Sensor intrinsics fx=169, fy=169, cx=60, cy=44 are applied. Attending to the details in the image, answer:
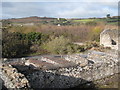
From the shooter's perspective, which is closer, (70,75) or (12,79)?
(12,79)

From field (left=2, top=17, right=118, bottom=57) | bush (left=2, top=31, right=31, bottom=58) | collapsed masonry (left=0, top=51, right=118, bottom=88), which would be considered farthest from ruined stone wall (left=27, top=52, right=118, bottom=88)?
bush (left=2, top=31, right=31, bottom=58)

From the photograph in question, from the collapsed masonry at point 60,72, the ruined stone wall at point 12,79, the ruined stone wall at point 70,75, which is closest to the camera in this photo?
the ruined stone wall at point 12,79

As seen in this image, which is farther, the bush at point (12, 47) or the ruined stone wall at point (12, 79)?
the bush at point (12, 47)

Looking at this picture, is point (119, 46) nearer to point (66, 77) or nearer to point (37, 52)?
point (37, 52)

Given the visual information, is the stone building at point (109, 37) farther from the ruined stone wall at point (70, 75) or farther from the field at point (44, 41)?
the ruined stone wall at point (70, 75)

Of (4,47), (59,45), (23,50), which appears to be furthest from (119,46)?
(4,47)

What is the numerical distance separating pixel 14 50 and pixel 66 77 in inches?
469

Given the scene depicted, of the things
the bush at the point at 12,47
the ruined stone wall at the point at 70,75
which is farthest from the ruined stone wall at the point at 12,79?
the bush at the point at 12,47

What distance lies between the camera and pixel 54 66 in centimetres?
1058

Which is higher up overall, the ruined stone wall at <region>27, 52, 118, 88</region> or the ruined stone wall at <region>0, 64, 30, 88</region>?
the ruined stone wall at <region>0, 64, 30, 88</region>

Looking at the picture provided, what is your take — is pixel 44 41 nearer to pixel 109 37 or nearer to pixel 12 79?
pixel 109 37

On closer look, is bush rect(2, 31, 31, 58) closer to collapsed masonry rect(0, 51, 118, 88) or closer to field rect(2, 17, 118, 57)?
field rect(2, 17, 118, 57)

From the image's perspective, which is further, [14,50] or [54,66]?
[14,50]

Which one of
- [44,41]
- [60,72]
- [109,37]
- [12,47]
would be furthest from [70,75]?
[44,41]
